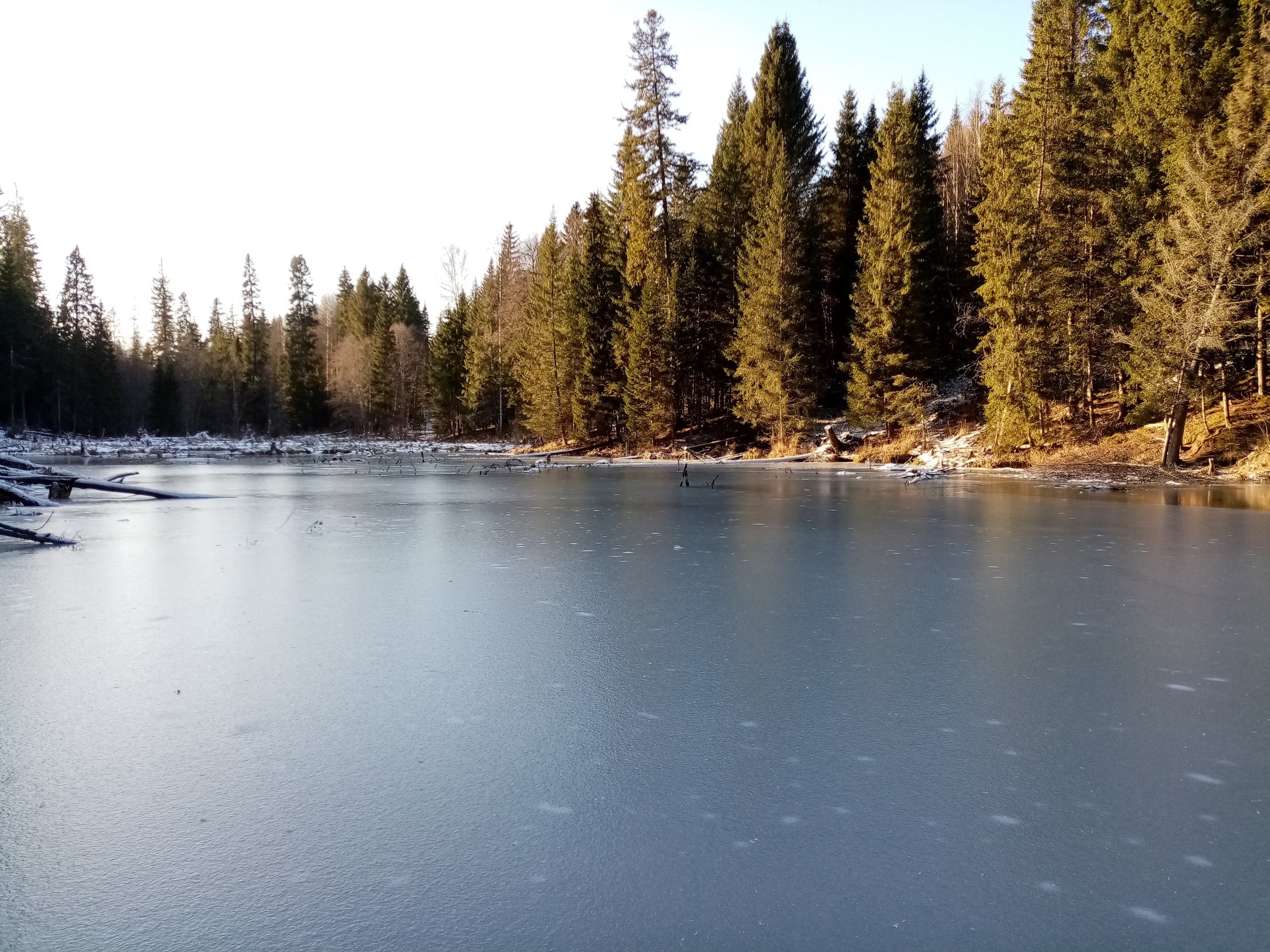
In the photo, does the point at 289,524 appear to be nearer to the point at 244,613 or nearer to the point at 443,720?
the point at 244,613

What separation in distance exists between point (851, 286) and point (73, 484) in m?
32.8

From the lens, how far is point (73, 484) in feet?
52.9

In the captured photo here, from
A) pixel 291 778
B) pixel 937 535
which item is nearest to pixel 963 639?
pixel 291 778

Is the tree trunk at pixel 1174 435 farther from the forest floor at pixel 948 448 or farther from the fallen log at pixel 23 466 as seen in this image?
the fallen log at pixel 23 466

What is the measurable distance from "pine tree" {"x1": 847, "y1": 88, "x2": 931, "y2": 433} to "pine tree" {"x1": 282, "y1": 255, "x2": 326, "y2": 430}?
5550cm

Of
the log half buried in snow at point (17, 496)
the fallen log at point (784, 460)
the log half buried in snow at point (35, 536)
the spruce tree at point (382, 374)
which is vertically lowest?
the log half buried in snow at point (35, 536)

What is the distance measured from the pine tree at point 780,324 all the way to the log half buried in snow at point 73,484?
908 inches

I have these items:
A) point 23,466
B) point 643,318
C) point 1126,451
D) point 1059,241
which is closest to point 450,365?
point 643,318

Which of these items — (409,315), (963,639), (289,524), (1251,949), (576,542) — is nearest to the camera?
(1251,949)

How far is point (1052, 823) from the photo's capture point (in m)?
2.94

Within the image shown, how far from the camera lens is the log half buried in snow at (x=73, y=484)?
1620 cm

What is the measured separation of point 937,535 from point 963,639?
5652mm

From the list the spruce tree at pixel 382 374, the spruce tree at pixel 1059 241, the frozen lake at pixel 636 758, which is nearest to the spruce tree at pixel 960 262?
the spruce tree at pixel 1059 241

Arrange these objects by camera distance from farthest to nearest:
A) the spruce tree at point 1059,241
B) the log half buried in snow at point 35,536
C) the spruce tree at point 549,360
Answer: the spruce tree at point 549,360 < the spruce tree at point 1059,241 < the log half buried in snow at point 35,536
